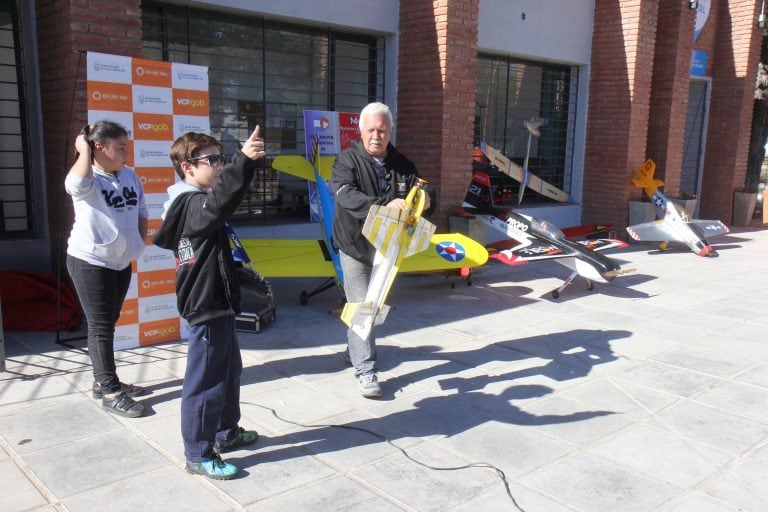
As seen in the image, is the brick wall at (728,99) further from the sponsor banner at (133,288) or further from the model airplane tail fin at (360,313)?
the sponsor banner at (133,288)

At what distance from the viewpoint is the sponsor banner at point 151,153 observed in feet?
15.4

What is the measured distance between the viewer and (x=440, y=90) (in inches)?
325

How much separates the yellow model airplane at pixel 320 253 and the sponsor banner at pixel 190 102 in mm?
1180

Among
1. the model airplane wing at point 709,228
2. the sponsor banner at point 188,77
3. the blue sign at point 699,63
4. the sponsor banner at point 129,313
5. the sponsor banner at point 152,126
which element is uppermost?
the blue sign at point 699,63

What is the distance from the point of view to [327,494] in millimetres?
2955

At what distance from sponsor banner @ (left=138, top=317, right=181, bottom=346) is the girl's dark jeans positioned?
1.11m

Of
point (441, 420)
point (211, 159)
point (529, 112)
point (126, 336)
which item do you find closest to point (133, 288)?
point (126, 336)

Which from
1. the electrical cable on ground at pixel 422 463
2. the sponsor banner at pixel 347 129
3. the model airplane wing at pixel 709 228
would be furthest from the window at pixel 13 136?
the model airplane wing at pixel 709 228

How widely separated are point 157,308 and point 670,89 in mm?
10006

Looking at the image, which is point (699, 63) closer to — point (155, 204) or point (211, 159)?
point (155, 204)

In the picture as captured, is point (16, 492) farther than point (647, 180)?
No

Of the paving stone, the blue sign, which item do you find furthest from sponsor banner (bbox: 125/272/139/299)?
the blue sign

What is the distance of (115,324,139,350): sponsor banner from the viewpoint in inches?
189

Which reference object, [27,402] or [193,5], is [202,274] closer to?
[27,402]
